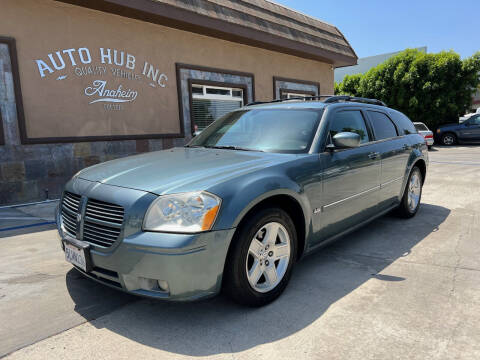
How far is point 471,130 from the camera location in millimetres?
20719

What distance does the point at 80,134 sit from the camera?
7.57 metres

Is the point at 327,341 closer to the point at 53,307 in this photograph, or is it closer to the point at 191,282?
the point at 191,282

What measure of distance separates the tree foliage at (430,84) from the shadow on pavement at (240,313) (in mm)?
21592

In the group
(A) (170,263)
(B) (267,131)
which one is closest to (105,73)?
(B) (267,131)

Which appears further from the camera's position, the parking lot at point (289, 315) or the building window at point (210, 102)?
the building window at point (210, 102)

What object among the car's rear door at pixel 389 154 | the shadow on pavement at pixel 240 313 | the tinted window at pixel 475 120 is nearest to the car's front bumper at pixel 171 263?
the shadow on pavement at pixel 240 313

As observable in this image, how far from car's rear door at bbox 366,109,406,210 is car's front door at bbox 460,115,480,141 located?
62.4ft

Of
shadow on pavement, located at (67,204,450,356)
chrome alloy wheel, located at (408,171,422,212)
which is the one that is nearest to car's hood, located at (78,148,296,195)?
shadow on pavement, located at (67,204,450,356)

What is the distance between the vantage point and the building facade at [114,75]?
678cm

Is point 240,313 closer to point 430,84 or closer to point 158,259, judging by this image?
point 158,259

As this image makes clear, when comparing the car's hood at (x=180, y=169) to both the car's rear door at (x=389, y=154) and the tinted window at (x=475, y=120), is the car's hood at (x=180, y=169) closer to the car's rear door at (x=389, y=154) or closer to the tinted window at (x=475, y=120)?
the car's rear door at (x=389, y=154)

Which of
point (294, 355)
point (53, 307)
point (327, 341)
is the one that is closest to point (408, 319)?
point (327, 341)

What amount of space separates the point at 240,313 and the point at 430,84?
2325cm

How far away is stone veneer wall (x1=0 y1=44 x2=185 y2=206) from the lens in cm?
661
